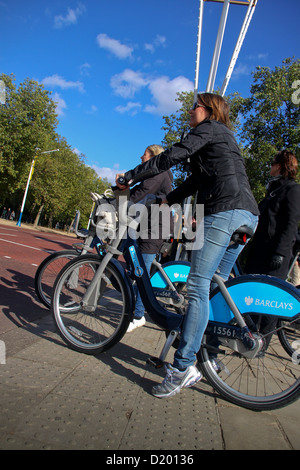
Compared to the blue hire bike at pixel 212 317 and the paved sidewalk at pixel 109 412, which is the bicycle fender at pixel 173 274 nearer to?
the blue hire bike at pixel 212 317

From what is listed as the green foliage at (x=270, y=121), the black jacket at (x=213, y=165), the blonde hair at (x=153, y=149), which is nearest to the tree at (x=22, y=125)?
the green foliage at (x=270, y=121)

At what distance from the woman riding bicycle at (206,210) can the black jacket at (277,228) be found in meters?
0.98

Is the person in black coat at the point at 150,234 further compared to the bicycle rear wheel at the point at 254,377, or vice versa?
the person in black coat at the point at 150,234

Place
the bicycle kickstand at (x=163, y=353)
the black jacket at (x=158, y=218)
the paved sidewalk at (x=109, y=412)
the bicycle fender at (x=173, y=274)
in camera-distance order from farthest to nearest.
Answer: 1. the black jacket at (x=158, y=218)
2. the bicycle fender at (x=173, y=274)
3. the bicycle kickstand at (x=163, y=353)
4. the paved sidewalk at (x=109, y=412)

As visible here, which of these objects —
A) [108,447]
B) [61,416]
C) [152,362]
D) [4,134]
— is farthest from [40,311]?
[4,134]

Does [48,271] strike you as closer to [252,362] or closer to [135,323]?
[135,323]

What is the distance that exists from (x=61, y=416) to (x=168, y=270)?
73.0 inches

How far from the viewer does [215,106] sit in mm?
2482

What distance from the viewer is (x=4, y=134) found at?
29.8 meters

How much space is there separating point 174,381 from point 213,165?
1.47 meters

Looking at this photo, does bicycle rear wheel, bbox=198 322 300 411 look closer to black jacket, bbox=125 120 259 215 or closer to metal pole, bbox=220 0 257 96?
black jacket, bbox=125 120 259 215

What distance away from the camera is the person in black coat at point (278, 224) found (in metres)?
3.18

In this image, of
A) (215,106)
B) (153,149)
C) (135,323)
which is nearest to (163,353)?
(135,323)

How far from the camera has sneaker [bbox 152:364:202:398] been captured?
2.22m
